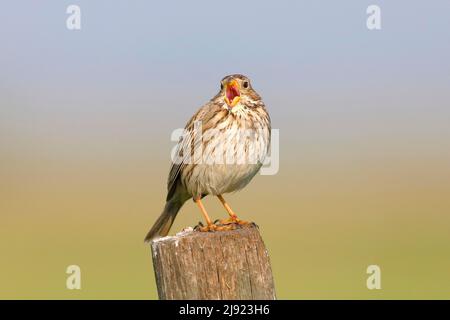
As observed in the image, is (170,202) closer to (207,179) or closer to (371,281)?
(207,179)

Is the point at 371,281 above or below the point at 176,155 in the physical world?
below

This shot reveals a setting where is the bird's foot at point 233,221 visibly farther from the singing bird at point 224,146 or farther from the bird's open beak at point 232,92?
the bird's open beak at point 232,92

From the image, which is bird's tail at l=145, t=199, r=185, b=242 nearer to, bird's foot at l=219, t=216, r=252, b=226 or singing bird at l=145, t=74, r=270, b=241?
singing bird at l=145, t=74, r=270, b=241

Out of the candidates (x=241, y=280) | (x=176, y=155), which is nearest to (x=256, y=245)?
Answer: (x=241, y=280)

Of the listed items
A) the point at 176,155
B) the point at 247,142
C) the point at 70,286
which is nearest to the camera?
the point at 247,142

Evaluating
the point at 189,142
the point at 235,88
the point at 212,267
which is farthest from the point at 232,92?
the point at 212,267

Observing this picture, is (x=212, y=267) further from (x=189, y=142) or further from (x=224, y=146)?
(x=189, y=142)
